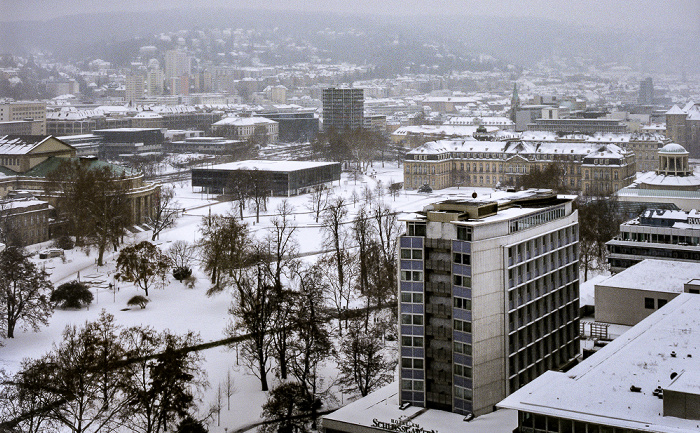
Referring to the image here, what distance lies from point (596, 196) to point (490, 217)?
34.4 meters

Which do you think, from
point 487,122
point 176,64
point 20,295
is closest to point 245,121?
point 487,122

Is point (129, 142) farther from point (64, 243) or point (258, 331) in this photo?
point (258, 331)

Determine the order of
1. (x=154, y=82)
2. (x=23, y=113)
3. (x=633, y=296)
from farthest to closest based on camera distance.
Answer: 1. (x=154, y=82)
2. (x=23, y=113)
3. (x=633, y=296)

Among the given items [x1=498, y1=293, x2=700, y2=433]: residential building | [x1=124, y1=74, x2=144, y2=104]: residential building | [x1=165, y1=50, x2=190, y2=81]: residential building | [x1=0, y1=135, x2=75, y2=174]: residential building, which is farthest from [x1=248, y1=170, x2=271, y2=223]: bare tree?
[x1=165, y1=50, x2=190, y2=81]: residential building

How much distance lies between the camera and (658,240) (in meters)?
30.1

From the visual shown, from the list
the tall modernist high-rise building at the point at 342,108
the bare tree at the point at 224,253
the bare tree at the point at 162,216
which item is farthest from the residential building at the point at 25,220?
the tall modernist high-rise building at the point at 342,108

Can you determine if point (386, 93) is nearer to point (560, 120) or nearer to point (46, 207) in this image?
point (560, 120)

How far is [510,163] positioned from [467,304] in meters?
44.7

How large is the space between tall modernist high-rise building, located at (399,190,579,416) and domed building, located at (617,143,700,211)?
78.8ft

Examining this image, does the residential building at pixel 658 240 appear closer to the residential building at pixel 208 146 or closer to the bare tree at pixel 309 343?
the bare tree at pixel 309 343

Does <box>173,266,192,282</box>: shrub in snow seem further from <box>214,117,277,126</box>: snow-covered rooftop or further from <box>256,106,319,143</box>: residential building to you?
<box>256,106,319,143</box>: residential building

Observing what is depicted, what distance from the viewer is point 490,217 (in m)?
20.1

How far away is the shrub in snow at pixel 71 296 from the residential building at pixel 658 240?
1632 cm

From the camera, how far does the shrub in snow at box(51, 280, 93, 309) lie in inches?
1183
